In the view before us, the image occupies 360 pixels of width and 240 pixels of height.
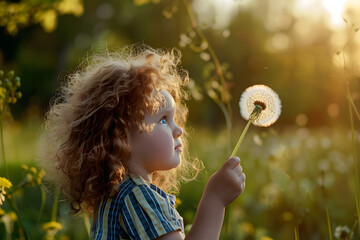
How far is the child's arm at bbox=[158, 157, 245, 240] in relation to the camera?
52.7 inches

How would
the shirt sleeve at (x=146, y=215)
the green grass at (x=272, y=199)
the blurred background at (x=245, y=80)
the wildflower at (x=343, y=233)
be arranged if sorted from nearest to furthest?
the shirt sleeve at (x=146, y=215), the wildflower at (x=343, y=233), the blurred background at (x=245, y=80), the green grass at (x=272, y=199)

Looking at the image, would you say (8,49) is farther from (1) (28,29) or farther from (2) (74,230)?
(2) (74,230)

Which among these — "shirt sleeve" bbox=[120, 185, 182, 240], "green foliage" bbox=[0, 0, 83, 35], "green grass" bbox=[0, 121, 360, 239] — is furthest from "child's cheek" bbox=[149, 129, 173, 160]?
"green foliage" bbox=[0, 0, 83, 35]

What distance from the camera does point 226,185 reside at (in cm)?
140

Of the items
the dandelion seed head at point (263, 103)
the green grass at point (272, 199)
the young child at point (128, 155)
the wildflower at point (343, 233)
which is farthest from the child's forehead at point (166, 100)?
the wildflower at point (343, 233)

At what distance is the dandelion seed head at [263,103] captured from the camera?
142cm

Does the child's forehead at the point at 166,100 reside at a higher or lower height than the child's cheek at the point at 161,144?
higher

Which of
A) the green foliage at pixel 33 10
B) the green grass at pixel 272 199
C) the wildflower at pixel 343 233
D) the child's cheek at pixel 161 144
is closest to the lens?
the child's cheek at pixel 161 144

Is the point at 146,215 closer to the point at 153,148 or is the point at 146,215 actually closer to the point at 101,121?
the point at 153,148

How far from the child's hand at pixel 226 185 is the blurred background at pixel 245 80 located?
328 mm

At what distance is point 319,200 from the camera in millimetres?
3305

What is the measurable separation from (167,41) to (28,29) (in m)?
4.88

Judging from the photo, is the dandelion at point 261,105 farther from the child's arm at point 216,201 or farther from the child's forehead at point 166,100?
the child's forehead at point 166,100

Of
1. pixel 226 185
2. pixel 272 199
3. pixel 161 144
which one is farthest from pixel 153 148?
pixel 272 199
